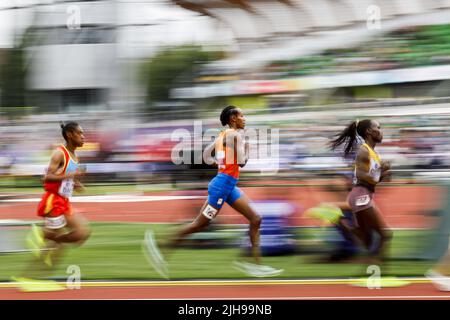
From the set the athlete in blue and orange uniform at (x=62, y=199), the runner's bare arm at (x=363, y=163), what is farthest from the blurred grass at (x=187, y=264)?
the runner's bare arm at (x=363, y=163)

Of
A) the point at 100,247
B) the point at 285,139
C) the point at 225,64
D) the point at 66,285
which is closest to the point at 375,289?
the point at 66,285

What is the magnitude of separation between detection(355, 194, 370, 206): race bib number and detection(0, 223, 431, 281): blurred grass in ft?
2.64

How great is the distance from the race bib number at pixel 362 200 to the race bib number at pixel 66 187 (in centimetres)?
250

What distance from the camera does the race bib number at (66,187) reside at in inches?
253

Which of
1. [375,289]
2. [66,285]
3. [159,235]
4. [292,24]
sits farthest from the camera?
[292,24]

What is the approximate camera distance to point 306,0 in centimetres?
1856

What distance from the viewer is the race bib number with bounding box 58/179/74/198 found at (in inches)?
253

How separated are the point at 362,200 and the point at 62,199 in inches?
103

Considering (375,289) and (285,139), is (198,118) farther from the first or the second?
(375,289)

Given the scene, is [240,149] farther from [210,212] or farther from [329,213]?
[329,213]

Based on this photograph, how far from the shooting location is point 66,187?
6461 mm

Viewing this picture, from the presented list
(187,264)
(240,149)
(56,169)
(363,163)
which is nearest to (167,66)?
(187,264)

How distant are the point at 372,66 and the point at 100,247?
10.1 meters

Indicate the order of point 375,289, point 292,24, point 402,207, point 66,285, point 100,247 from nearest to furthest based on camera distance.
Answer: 1. point 375,289
2. point 66,285
3. point 100,247
4. point 402,207
5. point 292,24
